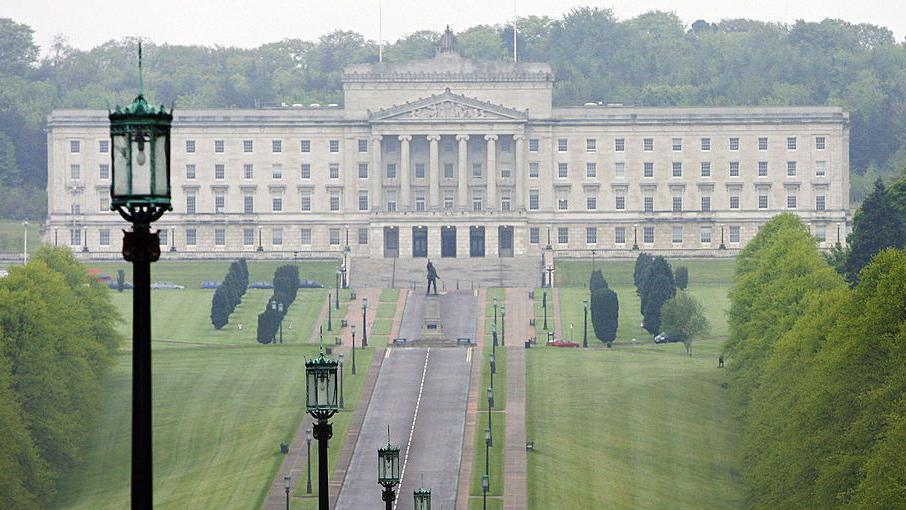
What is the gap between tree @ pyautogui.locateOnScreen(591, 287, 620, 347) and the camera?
13688cm

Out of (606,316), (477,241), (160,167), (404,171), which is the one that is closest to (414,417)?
(606,316)

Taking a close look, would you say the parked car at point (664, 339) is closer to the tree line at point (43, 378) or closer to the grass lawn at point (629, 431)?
the grass lawn at point (629, 431)

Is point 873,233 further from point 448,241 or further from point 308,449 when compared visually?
point 448,241

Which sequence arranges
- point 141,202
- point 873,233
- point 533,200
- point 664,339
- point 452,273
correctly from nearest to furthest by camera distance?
point 141,202, point 873,233, point 664,339, point 452,273, point 533,200

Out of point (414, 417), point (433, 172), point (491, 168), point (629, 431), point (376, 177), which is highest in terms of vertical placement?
point (491, 168)

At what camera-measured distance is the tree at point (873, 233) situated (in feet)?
379

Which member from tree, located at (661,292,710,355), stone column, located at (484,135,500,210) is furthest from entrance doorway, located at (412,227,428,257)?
tree, located at (661,292,710,355)

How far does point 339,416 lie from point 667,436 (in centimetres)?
1742

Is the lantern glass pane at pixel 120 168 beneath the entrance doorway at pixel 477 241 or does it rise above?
above

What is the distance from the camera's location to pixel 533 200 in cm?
19838

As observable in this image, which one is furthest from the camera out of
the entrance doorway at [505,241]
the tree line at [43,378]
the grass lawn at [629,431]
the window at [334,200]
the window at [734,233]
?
the window at [334,200]

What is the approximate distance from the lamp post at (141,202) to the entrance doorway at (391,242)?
6569 inches

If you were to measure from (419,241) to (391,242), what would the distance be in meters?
2.83

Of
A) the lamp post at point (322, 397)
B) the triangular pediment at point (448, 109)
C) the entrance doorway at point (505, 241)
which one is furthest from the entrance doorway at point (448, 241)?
the lamp post at point (322, 397)
